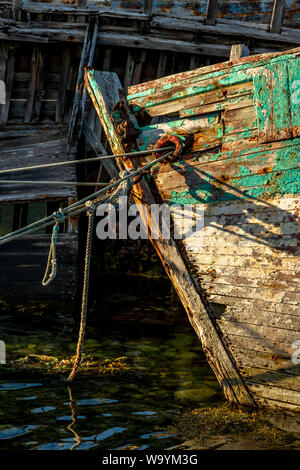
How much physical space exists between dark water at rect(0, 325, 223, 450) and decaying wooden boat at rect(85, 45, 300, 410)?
0.62 meters

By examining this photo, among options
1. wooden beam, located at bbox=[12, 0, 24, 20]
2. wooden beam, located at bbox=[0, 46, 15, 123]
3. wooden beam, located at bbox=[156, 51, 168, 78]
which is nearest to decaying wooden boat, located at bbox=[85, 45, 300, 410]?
wooden beam, located at bbox=[156, 51, 168, 78]

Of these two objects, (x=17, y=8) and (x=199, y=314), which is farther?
(x=17, y=8)

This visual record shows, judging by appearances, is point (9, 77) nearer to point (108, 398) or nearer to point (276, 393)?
point (108, 398)

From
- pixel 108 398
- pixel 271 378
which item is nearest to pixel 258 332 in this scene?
pixel 271 378

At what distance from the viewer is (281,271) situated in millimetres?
3660

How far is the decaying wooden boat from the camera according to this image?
3631 millimetres

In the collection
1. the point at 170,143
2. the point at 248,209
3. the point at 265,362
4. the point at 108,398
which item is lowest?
the point at 108,398

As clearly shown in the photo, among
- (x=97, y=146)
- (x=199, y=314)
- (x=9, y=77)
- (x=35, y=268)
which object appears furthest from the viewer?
(x=9, y=77)

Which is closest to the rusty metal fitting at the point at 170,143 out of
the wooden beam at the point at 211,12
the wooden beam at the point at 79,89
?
the wooden beam at the point at 79,89

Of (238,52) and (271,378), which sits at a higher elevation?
(238,52)

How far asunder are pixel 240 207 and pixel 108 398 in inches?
78.0

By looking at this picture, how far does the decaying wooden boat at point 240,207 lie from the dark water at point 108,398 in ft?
2.05

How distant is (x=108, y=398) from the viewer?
420cm
